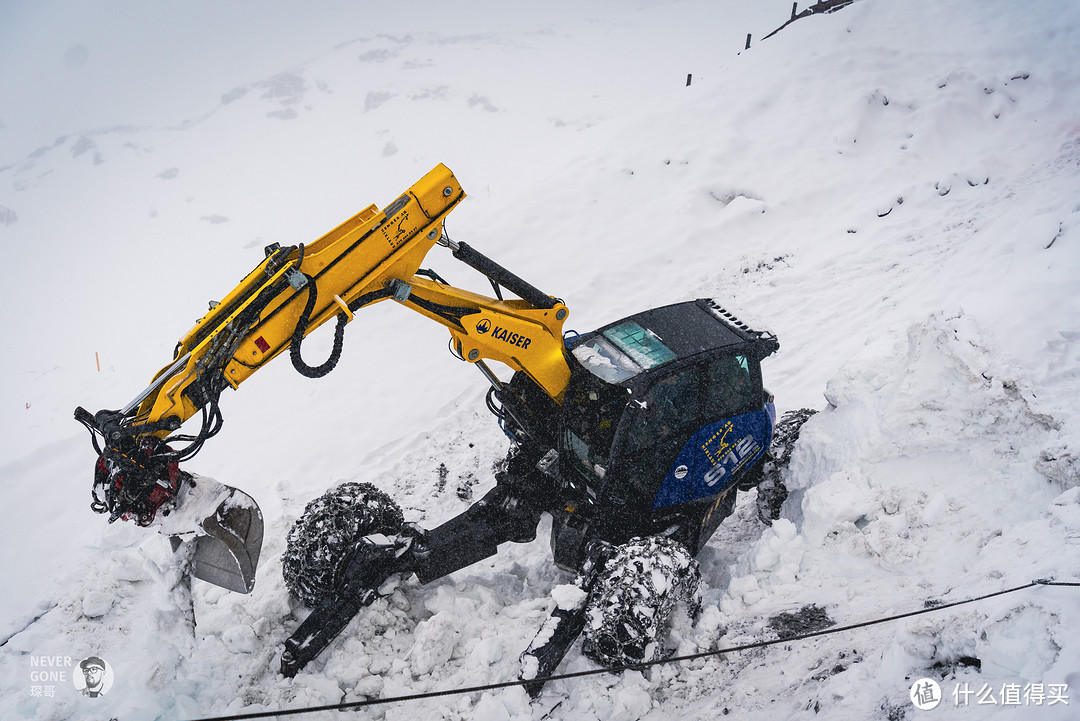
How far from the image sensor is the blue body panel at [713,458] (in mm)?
4484

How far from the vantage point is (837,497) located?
14.8ft

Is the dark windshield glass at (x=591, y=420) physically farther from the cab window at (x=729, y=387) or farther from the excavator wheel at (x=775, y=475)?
the excavator wheel at (x=775, y=475)

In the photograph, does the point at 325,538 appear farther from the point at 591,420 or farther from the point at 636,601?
the point at 636,601

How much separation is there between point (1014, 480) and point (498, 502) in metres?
3.49

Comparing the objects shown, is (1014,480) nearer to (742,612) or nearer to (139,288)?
(742,612)

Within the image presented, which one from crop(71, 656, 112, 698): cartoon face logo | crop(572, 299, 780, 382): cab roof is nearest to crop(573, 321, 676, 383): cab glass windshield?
crop(572, 299, 780, 382): cab roof

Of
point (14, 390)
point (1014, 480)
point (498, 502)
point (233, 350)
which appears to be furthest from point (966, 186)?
point (14, 390)

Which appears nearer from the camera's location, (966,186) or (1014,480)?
(1014,480)

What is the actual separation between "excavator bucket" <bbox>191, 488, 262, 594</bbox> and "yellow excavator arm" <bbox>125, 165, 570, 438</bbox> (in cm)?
66

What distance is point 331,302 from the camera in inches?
145

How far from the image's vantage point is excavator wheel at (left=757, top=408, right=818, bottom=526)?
17.4 feet

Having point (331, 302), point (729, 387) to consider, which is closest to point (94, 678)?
point (331, 302)

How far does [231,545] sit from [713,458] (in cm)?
318

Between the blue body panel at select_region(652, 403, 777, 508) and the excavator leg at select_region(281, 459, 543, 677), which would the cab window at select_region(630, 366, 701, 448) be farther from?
the excavator leg at select_region(281, 459, 543, 677)
